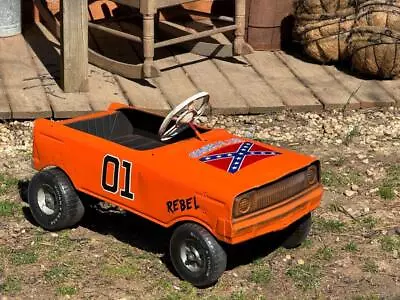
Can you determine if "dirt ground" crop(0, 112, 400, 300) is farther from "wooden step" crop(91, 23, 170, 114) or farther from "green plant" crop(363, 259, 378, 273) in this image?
"wooden step" crop(91, 23, 170, 114)

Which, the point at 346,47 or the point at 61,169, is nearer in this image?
the point at 61,169

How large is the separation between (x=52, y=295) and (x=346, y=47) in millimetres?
3909

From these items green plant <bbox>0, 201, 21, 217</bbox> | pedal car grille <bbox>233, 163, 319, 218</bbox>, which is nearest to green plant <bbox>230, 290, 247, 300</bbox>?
pedal car grille <bbox>233, 163, 319, 218</bbox>

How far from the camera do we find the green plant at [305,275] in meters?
4.58

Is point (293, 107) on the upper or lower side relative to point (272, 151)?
lower

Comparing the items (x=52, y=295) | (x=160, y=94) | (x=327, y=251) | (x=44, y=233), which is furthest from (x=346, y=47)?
→ (x=52, y=295)

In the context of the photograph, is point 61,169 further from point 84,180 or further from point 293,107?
point 293,107

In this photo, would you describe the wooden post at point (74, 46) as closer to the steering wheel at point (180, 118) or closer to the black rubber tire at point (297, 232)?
the steering wheel at point (180, 118)

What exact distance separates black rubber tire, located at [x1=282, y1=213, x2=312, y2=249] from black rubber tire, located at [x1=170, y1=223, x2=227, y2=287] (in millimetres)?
592

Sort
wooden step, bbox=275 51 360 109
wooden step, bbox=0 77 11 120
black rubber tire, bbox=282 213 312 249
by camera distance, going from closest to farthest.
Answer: black rubber tire, bbox=282 213 312 249 → wooden step, bbox=0 77 11 120 → wooden step, bbox=275 51 360 109

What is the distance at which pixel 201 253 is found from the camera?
4371mm

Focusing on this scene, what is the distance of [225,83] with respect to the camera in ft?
23.5

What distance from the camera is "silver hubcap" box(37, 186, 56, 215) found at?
496cm

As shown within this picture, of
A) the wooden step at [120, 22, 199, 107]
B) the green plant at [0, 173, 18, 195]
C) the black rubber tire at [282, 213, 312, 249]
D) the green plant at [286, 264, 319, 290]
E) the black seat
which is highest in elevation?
the black seat
